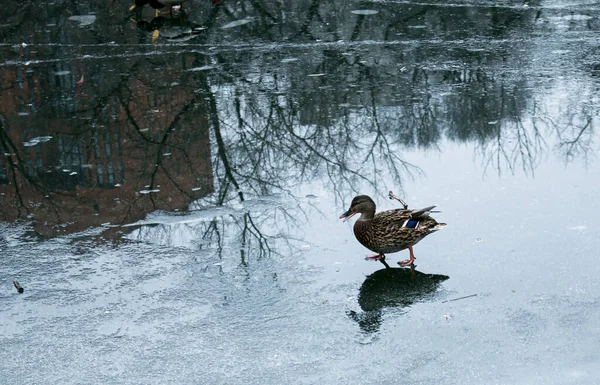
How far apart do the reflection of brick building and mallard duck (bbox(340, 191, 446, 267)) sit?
6.13 ft

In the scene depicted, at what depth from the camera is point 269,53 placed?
1220cm

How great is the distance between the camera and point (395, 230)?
21.1ft

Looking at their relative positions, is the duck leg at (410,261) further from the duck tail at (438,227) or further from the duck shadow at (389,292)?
the duck tail at (438,227)

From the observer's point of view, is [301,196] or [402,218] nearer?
[402,218]

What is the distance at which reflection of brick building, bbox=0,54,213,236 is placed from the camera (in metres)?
7.85

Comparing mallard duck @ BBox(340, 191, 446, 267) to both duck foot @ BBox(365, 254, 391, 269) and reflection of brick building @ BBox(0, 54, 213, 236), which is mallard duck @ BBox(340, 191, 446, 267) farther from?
reflection of brick building @ BBox(0, 54, 213, 236)

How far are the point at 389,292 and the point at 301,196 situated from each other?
186 cm

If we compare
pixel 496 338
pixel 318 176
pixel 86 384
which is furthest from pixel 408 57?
pixel 86 384

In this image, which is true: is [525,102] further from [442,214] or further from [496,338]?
[496,338]

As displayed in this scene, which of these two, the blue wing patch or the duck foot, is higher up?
the blue wing patch

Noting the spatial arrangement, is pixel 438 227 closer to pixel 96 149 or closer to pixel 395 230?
pixel 395 230

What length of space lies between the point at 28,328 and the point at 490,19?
9251mm

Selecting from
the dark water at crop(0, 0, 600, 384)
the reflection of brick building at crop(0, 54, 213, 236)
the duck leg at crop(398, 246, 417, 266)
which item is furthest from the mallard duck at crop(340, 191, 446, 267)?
the reflection of brick building at crop(0, 54, 213, 236)

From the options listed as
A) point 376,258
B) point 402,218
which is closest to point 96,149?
point 376,258
